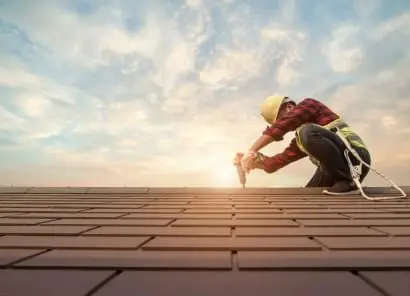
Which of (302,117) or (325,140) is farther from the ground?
(302,117)

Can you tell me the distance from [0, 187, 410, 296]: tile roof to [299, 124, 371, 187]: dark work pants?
63.4 inches

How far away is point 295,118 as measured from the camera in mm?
3623

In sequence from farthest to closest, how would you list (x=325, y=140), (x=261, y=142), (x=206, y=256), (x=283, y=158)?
(x=283, y=158) → (x=261, y=142) → (x=325, y=140) → (x=206, y=256)

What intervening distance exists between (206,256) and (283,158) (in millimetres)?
3374

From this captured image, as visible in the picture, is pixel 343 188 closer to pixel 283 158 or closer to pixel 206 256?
pixel 283 158

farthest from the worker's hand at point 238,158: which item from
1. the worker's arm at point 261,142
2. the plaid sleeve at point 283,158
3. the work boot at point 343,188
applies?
the work boot at point 343,188

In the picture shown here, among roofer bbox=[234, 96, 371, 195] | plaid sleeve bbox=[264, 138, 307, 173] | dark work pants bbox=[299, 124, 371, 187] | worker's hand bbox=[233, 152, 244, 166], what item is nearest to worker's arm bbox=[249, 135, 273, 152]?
roofer bbox=[234, 96, 371, 195]

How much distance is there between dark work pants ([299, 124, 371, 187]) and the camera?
3480 millimetres

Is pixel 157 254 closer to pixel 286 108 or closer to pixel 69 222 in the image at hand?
pixel 69 222

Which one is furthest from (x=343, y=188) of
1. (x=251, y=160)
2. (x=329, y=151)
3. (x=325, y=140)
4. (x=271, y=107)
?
(x=271, y=107)

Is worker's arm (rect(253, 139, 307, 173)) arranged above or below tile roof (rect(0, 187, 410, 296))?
above

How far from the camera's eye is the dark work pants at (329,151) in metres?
3.48

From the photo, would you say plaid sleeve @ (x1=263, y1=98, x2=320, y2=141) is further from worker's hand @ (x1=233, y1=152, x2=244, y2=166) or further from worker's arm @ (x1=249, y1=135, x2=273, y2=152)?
worker's hand @ (x1=233, y1=152, x2=244, y2=166)

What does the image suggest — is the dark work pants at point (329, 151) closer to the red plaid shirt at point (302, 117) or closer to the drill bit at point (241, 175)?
the red plaid shirt at point (302, 117)
